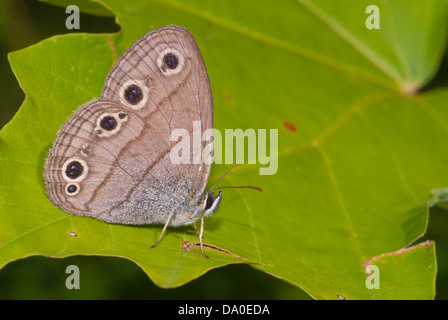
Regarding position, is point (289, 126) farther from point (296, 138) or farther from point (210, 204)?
point (210, 204)

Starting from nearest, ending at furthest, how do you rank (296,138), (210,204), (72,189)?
1. (72,189)
2. (210,204)
3. (296,138)

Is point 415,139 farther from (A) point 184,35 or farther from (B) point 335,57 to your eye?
(A) point 184,35

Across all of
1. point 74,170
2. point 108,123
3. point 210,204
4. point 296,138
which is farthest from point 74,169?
point 296,138

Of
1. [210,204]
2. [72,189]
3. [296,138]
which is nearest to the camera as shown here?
[72,189]

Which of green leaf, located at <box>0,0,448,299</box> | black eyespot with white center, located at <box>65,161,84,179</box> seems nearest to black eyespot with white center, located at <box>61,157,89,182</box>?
black eyespot with white center, located at <box>65,161,84,179</box>

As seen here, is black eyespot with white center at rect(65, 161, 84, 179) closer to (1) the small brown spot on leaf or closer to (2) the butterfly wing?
(2) the butterfly wing

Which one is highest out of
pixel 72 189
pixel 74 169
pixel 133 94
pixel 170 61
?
pixel 170 61
